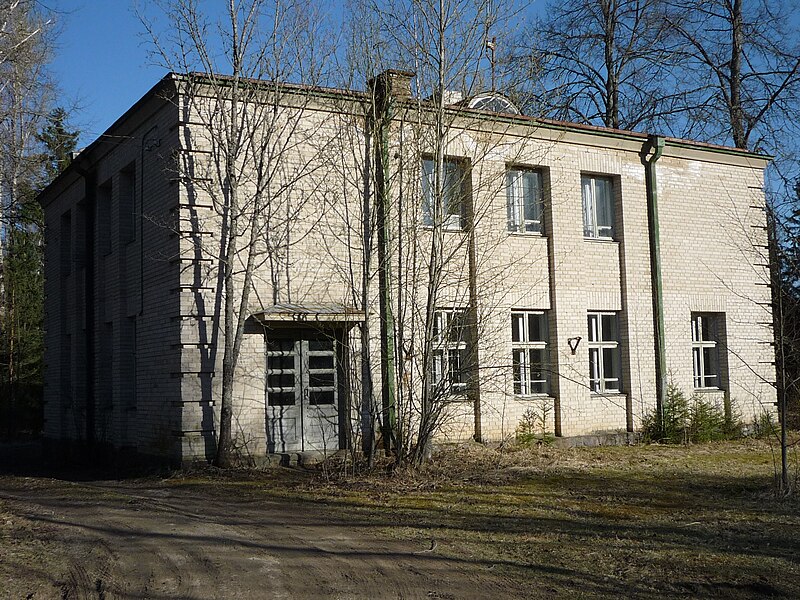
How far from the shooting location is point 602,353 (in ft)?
59.7

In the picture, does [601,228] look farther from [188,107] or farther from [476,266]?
[188,107]

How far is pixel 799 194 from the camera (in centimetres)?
1947

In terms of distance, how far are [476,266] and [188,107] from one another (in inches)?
229

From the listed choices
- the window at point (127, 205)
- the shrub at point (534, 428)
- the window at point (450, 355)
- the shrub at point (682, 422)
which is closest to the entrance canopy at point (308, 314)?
the window at point (450, 355)

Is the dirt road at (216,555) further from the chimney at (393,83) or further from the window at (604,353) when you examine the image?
the window at (604,353)

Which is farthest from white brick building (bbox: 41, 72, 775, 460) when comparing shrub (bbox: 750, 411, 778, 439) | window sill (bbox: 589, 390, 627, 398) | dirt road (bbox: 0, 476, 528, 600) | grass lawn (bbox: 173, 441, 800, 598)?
dirt road (bbox: 0, 476, 528, 600)

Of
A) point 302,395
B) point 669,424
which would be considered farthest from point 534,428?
point 302,395

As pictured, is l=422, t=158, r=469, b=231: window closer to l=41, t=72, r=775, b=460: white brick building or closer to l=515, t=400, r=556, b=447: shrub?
l=41, t=72, r=775, b=460: white brick building

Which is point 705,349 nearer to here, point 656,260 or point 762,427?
point 762,427

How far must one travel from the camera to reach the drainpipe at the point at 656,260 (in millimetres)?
18219

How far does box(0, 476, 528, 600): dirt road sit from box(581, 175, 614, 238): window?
9889 millimetres

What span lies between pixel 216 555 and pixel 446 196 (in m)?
7.73

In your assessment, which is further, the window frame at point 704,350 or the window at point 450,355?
the window frame at point 704,350

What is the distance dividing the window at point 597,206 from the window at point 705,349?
3154mm
